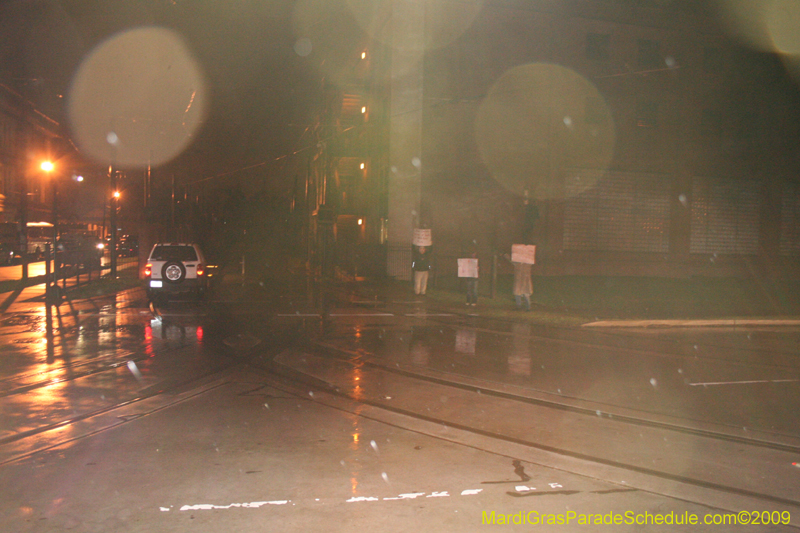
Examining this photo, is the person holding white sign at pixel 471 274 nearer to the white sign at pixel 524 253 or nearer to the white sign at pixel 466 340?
the white sign at pixel 524 253

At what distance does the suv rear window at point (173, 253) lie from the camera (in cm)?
1762

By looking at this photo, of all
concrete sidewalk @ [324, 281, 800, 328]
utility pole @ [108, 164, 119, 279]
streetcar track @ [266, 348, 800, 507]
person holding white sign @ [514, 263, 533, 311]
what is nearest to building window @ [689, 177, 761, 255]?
concrete sidewalk @ [324, 281, 800, 328]

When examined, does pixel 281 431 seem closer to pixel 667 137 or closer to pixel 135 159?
pixel 135 159

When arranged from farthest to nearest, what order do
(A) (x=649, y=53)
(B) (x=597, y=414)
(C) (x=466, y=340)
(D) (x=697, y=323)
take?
1. (A) (x=649, y=53)
2. (D) (x=697, y=323)
3. (C) (x=466, y=340)
4. (B) (x=597, y=414)

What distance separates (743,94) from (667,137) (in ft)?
16.3

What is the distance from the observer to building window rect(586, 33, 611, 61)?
30094 millimetres

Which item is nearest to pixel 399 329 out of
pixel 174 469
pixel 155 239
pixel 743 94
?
pixel 174 469

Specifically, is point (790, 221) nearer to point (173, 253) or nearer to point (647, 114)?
point (647, 114)

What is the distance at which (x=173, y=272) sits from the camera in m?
17.2

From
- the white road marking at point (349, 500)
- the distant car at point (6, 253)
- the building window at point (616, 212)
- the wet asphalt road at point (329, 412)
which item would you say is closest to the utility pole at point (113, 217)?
the wet asphalt road at point (329, 412)

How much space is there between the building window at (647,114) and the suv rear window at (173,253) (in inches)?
897

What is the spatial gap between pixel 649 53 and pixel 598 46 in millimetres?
2801

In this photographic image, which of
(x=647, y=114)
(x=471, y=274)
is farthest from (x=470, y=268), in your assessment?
(x=647, y=114)

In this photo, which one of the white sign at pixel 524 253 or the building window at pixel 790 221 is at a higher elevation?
the building window at pixel 790 221
